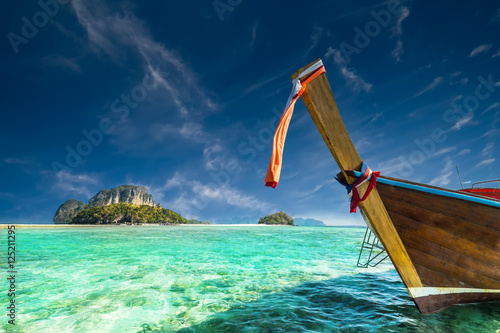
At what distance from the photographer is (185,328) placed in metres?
4.41

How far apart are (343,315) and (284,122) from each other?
4.62m

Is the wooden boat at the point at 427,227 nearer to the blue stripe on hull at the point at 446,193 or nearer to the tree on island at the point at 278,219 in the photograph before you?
the blue stripe on hull at the point at 446,193

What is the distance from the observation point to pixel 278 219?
17962 cm

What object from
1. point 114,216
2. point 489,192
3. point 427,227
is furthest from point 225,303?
point 114,216

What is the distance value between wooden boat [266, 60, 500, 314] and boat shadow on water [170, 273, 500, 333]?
0.49 metres

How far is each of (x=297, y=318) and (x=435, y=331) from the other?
8.22 feet

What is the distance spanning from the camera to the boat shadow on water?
4.31 metres

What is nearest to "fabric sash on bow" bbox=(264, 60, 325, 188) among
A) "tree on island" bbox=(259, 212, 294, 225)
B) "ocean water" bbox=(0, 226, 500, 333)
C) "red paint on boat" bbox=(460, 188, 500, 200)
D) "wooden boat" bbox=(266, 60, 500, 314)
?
"wooden boat" bbox=(266, 60, 500, 314)

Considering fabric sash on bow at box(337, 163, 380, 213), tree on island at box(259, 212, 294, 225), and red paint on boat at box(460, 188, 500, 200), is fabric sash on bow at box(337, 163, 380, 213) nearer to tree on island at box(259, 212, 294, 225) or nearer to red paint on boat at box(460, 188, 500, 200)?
red paint on boat at box(460, 188, 500, 200)

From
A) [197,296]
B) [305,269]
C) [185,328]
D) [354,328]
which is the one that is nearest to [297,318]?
[354,328]

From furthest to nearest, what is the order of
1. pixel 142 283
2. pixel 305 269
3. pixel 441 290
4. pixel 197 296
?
pixel 305 269 < pixel 142 283 < pixel 197 296 < pixel 441 290

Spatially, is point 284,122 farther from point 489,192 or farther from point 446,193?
point 489,192

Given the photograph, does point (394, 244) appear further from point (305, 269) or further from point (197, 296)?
point (305, 269)

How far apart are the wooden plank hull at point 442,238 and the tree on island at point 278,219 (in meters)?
177
